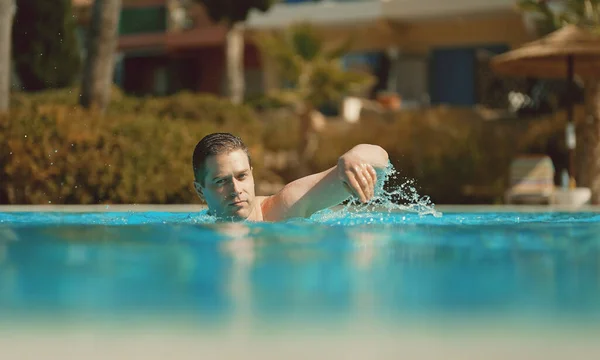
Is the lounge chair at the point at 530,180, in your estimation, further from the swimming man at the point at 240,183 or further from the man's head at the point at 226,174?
the man's head at the point at 226,174

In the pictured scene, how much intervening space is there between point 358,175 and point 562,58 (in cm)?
1050

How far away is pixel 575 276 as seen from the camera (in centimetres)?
354

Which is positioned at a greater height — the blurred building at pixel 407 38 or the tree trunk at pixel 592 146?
the blurred building at pixel 407 38

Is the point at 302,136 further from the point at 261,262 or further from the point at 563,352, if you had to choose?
the point at 563,352

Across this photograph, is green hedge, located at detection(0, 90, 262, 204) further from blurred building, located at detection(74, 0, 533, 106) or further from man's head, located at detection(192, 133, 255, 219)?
blurred building, located at detection(74, 0, 533, 106)

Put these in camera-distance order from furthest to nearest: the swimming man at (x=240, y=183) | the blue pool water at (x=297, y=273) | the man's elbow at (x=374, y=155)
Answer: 1. the swimming man at (x=240, y=183)
2. the man's elbow at (x=374, y=155)
3. the blue pool water at (x=297, y=273)

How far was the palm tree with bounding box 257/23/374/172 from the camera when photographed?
59.5 ft

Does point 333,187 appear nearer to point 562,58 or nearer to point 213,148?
point 213,148

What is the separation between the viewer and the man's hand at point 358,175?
445 cm

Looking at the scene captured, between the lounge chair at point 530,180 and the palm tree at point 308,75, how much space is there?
5.28 m

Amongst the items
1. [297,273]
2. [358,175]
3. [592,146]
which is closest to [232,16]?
[592,146]

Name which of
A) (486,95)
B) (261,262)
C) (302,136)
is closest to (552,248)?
(261,262)

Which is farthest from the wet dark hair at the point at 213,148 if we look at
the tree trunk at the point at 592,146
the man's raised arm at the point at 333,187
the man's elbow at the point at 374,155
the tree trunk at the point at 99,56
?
the tree trunk at the point at 592,146

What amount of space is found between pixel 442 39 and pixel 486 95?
4012 millimetres
